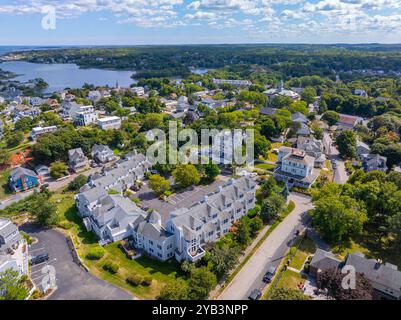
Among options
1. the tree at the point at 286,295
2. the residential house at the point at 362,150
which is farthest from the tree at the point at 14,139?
the residential house at the point at 362,150

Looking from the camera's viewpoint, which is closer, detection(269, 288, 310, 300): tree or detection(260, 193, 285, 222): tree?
detection(269, 288, 310, 300): tree

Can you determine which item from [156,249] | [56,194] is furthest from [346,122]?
[56,194]

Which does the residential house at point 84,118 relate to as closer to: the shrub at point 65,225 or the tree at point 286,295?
the shrub at point 65,225

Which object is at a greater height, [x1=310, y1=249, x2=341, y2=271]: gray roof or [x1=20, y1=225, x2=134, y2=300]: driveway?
[x1=310, y1=249, x2=341, y2=271]: gray roof

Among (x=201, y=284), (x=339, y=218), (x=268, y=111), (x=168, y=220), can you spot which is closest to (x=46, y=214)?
(x=168, y=220)

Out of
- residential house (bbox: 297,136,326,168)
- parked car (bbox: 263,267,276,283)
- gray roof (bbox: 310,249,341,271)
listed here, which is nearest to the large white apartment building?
parked car (bbox: 263,267,276,283)

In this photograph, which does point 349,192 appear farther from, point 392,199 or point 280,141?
point 280,141

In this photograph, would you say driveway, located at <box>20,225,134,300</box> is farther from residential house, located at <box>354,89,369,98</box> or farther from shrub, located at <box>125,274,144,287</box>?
residential house, located at <box>354,89,369,98</box>
